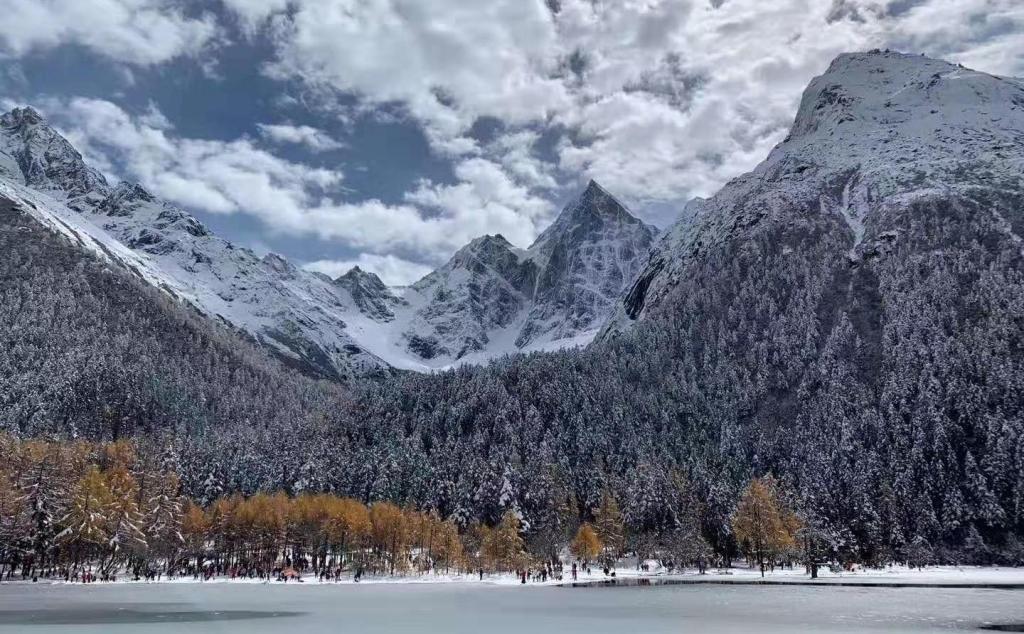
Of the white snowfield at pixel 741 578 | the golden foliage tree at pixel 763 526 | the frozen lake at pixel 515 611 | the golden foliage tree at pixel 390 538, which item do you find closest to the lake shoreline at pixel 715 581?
the white snowfield at pixel 741 578

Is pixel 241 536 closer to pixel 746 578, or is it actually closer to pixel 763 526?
pixel 746 578

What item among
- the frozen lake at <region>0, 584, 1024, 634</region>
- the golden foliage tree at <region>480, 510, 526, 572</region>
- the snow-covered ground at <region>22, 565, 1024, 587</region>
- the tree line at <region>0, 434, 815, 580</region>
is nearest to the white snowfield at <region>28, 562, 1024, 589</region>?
the snow-covered ground at <region>22, 565, 1024, 587</region>

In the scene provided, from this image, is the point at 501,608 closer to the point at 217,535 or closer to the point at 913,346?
the point at 217,535

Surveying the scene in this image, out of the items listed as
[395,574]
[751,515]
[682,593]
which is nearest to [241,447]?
[395,574]

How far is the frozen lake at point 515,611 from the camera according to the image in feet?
130

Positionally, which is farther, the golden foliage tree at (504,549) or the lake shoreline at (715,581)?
the golden foliage tree at (504,549)

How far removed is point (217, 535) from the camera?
117 m

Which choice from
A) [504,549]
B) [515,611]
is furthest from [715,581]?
[515,611]

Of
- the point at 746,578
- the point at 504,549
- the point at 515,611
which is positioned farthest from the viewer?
the point at 504,549

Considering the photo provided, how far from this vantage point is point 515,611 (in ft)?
168

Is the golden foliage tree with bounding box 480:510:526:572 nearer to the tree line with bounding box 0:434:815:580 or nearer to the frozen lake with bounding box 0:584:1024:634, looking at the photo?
the tree line with bounding box 0:434:815:580

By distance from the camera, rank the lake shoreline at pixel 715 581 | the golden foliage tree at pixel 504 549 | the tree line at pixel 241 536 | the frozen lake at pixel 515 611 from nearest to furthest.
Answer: the frozen lake at pixel 515 611, the lake shoreline at pixel 715 581, the tree line at pixel 241 536, the golden foliage tree at pixel 504 549

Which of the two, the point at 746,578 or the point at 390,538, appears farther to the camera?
the point at 390,538

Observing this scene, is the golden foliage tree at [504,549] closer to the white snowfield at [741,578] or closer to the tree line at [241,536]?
the tree line at [241,536]
